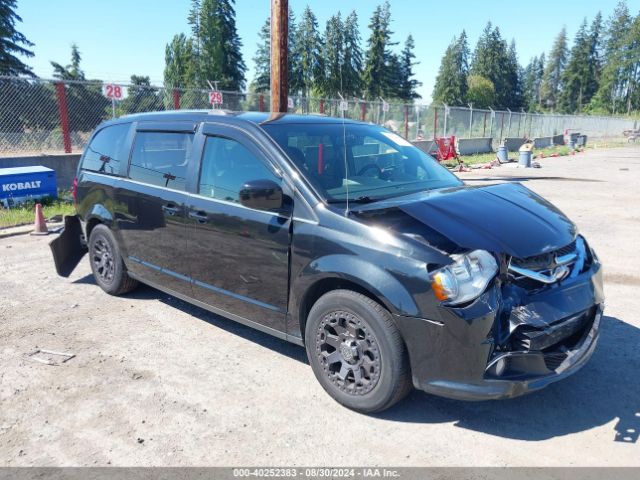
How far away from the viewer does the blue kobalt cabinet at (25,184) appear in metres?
9.77

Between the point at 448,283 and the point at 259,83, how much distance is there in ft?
270

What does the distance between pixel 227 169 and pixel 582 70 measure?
130561mm

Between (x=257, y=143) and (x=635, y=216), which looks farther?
(x=635, y=216)

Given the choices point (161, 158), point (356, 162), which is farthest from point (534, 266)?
point (161, 158)

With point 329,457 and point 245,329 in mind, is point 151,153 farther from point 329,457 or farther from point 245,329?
point 329,457

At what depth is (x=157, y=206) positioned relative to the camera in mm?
4582

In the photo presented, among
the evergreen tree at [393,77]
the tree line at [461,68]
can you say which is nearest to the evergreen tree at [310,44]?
the tree line at [461,68]

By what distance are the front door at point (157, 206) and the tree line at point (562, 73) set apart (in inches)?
4116

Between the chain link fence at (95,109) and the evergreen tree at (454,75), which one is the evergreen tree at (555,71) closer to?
the evergreen tree at (454,75)

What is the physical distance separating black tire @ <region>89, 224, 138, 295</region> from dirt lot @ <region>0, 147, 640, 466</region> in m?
0.32

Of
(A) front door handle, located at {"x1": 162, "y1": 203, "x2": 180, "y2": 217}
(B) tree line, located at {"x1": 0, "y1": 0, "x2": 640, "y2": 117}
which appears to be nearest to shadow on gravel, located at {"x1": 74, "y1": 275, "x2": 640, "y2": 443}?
(A) front door handle, located at {"x1": 162, "y1": 203, "x2": 180, "y2": 217}

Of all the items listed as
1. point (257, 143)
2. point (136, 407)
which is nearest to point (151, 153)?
point (257, 143)

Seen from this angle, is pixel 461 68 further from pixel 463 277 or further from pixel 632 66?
pixel 463 277

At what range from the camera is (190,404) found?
3.47m
